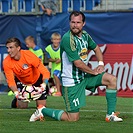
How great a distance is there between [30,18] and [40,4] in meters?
0.91

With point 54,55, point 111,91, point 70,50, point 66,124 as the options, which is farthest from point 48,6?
point 66,124

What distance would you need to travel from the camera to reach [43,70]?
13008 mm

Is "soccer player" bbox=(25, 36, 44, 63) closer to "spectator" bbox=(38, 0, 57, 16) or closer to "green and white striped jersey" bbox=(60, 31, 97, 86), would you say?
"spectator" bbox=(38, 0, 57, 16)

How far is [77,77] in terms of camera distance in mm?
11273

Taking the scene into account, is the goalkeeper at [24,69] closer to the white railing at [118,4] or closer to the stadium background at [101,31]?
the stadium background at [101,31]

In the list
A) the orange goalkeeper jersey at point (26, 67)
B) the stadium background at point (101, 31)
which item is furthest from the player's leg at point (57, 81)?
the orange goalkeeper jersey at point (26, 67)

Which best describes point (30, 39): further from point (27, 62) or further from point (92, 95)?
point (27, 62)

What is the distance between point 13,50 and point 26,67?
66 cm

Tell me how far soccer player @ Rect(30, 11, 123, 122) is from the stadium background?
341 inches

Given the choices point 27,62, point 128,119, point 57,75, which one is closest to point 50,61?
Result: point 57,75

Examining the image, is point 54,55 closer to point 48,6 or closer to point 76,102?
point 48,6

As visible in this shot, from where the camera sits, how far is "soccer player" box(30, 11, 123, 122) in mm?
11070

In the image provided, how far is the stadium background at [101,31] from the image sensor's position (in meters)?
20.3

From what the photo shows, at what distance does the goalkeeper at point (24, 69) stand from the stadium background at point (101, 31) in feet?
21.8
